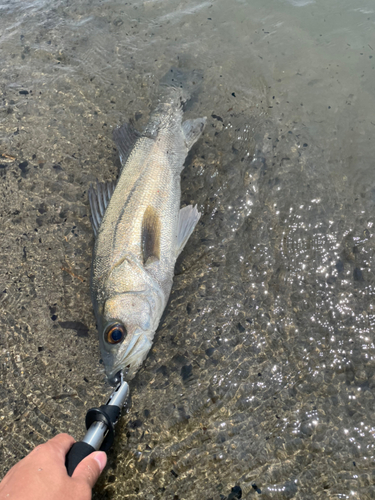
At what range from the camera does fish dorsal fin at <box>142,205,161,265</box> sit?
10.2 ft

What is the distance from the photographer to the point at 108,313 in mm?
2818

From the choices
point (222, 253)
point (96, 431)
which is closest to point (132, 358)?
point (96, 431)

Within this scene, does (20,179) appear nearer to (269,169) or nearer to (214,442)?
(269,169)

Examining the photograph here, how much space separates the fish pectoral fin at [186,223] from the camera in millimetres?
3348

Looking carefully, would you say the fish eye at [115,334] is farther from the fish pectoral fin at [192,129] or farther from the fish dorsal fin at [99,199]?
the fish pectoral fin at [192,129]

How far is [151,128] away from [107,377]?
8.86 feet

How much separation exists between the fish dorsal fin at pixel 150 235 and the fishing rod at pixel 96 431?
3.93 feet

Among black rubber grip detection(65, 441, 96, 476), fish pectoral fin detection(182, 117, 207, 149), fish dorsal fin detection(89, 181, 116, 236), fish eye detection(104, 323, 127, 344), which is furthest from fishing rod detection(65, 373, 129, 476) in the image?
fish pectoral fin detection(182, 117, 207, 149)

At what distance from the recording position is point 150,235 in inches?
125

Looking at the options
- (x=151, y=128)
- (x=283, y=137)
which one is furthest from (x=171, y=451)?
(x=283, y=137)

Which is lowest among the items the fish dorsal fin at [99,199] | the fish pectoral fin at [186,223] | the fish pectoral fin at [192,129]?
the fish pectoral fin at [186,223]

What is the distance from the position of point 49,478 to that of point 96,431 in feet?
1.29

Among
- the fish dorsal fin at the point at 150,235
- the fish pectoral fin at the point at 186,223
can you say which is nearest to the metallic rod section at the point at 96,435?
the fish dorsal fin at the point at 150,235

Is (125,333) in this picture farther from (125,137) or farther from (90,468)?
(125,137)
